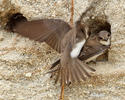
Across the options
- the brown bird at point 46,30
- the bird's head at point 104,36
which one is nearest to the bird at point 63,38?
the brown bird at point 46,30

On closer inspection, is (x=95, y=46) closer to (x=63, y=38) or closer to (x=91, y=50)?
(x=91, y=50)

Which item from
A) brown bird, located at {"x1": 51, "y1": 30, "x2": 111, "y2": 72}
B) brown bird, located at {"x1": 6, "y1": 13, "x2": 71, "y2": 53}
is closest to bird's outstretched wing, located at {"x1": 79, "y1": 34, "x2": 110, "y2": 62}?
brown bird, located at {"x1": 51, "y1": 30, "x2": 111, "y2": 72}

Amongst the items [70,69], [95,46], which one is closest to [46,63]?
[70,69]

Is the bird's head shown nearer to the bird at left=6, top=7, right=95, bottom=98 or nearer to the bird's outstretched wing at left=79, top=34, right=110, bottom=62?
the bird's outstretched wing at left=79, top=34, right=110, bottom=62

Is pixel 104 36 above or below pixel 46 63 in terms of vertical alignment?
above

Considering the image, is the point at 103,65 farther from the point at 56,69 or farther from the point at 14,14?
the point at 14,14

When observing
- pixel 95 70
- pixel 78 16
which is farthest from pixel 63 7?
pixel 95 70

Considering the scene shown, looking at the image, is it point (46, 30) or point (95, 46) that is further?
point (95, 46)

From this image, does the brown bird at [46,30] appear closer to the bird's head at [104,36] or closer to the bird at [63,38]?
the bird at [63,38]
